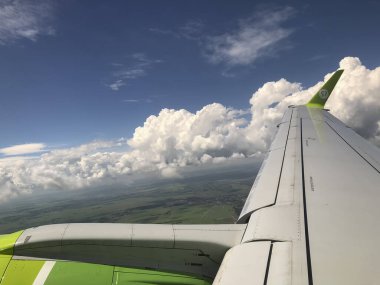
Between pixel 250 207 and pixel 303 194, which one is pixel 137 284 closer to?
pixel 250 207

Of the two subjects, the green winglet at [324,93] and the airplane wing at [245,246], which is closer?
the airplane wing at [245,246]

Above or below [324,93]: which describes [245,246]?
below

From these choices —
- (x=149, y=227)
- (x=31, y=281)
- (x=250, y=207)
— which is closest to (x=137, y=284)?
(x=149, y=227)

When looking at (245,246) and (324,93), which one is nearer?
(245,246)

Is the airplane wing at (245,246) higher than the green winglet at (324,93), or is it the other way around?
the green winglet at (324,93)

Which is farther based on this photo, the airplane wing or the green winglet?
the green winglet
